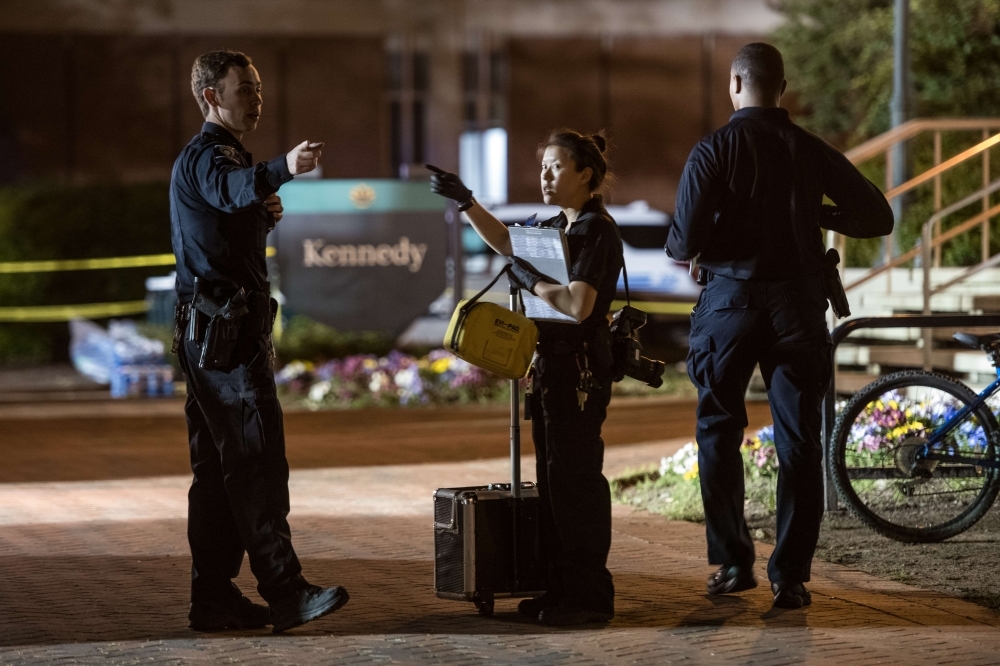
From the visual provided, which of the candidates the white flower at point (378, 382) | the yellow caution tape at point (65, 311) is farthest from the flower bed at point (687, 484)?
the yellow caution tape at point (65, 311)

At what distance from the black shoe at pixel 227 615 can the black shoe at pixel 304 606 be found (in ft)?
0.32

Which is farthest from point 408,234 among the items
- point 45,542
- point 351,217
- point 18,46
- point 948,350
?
point 18,46

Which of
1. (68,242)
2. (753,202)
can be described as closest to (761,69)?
(753,202)

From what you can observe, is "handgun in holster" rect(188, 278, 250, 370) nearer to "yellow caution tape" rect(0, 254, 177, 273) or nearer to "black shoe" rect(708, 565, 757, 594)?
"black shoe" rect(708, 565, 757, 594)

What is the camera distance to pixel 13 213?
68.2 feet

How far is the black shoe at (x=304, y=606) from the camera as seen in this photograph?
5281 mm

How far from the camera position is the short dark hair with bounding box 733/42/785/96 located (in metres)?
5.70

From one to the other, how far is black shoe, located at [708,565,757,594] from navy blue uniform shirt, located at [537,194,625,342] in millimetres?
1154

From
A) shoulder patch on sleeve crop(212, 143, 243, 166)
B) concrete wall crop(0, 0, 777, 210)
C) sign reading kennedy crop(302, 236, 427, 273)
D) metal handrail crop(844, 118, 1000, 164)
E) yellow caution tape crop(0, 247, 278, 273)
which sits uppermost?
concrete wall crop(0, 0, 777, 210)

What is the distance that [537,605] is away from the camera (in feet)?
18.3

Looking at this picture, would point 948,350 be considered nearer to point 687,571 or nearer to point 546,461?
point 687,571

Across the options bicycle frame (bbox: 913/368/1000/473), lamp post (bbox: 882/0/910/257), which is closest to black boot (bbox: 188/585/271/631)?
bicycle frame (bbox: 913/368/1000/473)

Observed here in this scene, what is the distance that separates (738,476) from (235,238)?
81.4 inches

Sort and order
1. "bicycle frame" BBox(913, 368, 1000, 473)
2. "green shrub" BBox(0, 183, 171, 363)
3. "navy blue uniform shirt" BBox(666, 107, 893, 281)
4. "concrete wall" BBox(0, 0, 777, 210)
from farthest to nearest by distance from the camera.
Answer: "concrete wall" BBox(0, 0, 777, 210) → "green shrub" BBox(0, 183, 171, 363) → "bicycle frame" BBox(913, 368, 1000, 473) → "navy blue uniform shirt" BBox(666, 107, 893, 281)
